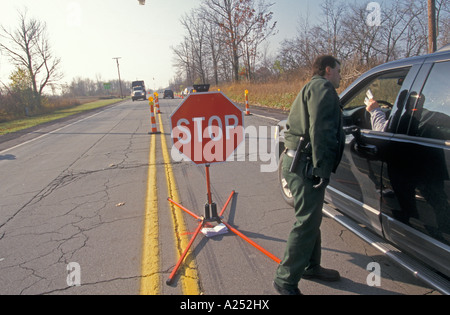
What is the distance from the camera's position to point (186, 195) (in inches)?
204

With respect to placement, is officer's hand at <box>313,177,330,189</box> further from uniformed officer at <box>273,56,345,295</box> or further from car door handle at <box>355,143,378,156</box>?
car door handle at <box>355,143,378,156</box>

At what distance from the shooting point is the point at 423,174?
2289 millimetres

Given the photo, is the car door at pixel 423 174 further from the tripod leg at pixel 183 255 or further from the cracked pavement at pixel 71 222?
the cracked pavement at pixel 71 222

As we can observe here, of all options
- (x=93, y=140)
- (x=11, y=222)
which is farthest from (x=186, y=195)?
(x=93, y=140)

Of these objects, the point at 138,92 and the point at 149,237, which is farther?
the point at 138,92

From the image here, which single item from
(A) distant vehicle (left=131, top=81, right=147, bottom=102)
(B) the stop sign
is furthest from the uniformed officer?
(A) distant vehicle (left=131, top=81, right=147, bottom=102)

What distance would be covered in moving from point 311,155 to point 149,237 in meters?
2.29

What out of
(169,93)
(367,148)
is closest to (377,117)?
(367,148)

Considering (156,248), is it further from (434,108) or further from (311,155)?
(434,108)

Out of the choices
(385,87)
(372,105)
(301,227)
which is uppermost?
(385,87)

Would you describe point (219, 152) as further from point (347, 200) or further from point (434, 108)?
point (434, 108)

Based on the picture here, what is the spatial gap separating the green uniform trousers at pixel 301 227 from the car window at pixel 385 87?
1.58m

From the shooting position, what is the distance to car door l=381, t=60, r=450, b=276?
7.12 feet

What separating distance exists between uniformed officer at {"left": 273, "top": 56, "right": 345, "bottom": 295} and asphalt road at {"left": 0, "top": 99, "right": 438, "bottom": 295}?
0.34 m
